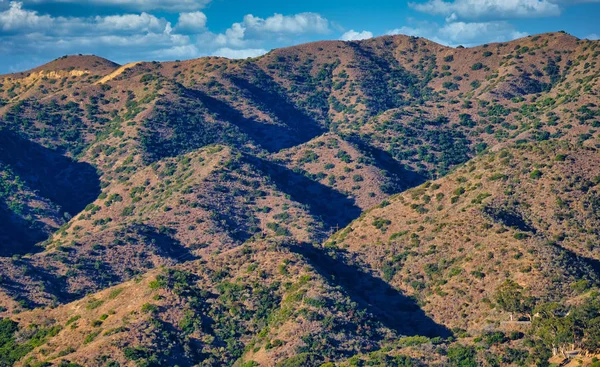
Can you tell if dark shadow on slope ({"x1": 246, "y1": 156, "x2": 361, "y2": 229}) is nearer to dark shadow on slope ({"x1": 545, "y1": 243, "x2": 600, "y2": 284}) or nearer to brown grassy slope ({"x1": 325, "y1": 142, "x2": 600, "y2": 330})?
brown grassy slope ({"x1": 325, "y1": 142, "x2": 600, "y2": 330})

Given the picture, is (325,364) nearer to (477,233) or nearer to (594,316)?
(594,316)

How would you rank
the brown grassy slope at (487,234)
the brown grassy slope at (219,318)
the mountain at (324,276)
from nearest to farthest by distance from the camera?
the mountain at (324,276)
the brown grassy slope at (219,318)
the brown grassy slope at (487,234)

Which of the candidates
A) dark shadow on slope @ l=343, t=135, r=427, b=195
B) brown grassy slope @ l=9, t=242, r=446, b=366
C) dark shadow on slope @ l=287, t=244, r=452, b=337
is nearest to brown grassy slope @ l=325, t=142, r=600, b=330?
dark shadow on slope @ l=287, t=244, r=452, b=337

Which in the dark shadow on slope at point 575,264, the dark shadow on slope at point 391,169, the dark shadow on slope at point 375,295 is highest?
the dark shadow on slope at point 391,169

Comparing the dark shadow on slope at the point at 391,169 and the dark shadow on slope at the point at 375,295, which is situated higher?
the dark shadow on slope at the point at 391,169

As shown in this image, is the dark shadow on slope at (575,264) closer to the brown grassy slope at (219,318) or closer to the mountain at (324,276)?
the mountain at (324,276)

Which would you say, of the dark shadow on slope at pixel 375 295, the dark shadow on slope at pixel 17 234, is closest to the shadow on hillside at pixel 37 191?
the dark shadow on slope at pixel 17 234

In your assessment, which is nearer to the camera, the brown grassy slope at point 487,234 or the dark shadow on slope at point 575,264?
the dark shadow on slope at point 575,264
